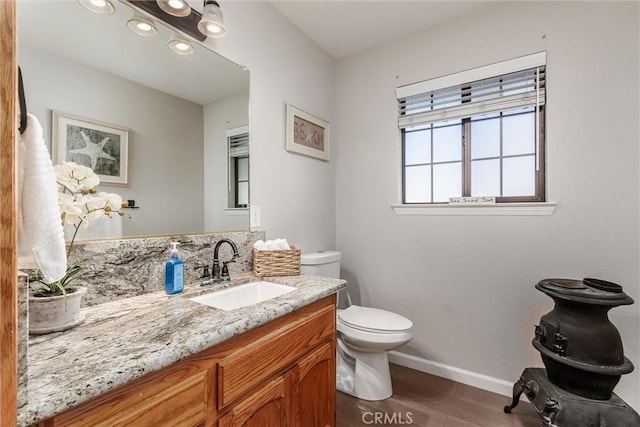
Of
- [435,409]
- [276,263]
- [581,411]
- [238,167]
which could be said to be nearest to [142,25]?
[238,167]

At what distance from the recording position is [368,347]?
1.76 meters

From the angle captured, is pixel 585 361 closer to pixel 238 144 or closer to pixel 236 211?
pixel 236 211

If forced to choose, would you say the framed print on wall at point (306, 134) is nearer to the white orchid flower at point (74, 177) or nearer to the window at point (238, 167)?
the window at point (238, 167)

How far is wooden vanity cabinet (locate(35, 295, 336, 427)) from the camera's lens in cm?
66

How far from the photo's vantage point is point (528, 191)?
6.21ft

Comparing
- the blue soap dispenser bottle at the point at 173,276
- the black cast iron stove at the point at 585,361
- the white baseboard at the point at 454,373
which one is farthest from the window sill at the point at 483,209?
the blue soap dispenser bottle at the point at 173,276

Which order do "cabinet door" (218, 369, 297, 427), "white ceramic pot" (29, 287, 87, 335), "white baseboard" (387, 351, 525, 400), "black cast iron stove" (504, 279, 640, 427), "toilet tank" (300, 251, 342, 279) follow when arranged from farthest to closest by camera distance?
"toilet tank" (300, 251, 342, 279), "white baseboard" (387, 351, 525, 400), "black cast iron stove" (504, 279, 640, 427), "cabinet door" (218, 369, 297, 427), "white ceramic pot" (29, 287, 87, 335)

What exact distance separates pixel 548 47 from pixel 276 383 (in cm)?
236

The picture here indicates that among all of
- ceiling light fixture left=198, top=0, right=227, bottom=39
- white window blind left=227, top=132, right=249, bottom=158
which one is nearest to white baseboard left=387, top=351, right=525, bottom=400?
white window blind left=227, top=132, right=249, bottom=158

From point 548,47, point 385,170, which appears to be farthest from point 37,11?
point 548,47

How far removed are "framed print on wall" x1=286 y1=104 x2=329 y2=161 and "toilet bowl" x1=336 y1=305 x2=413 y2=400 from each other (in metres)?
1.23

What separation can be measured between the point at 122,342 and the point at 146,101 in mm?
1036

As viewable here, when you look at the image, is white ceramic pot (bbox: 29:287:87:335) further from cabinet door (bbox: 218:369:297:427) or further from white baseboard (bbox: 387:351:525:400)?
white baseboard (bbox: 387:351:525:400)

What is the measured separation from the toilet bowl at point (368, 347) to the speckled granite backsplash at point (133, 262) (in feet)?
3.07
